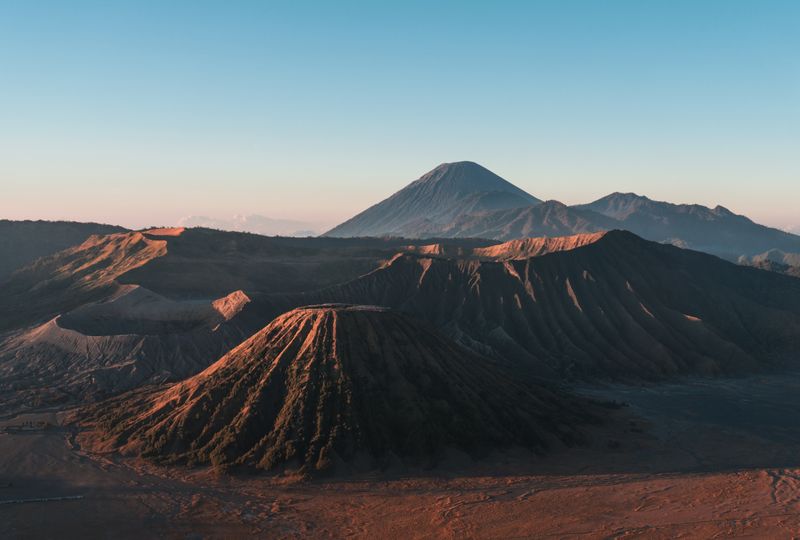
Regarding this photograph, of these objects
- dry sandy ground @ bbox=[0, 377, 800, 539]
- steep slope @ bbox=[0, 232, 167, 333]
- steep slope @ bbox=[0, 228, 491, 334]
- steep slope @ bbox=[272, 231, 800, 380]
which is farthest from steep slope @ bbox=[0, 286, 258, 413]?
dry sandy ground @ bbox=[0, 377, 800, 539]

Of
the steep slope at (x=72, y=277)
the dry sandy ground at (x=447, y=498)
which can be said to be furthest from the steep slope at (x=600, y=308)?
the steep slope at (x=72, y=277)

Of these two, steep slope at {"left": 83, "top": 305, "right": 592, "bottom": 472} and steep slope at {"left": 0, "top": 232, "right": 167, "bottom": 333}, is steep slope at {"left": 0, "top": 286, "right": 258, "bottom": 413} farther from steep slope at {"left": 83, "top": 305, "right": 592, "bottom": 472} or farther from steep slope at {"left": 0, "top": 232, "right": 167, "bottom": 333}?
steep slope at {"left": 0, "top": 232, "right": 167, "bottom": 333}

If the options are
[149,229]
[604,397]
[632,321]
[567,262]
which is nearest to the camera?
[604,397]

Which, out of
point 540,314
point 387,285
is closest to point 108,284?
point 387,285

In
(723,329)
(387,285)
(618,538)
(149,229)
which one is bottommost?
(618,538)

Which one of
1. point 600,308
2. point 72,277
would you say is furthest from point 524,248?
point 72,277

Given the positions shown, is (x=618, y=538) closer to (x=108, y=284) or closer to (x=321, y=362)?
(x=321, y=362)
